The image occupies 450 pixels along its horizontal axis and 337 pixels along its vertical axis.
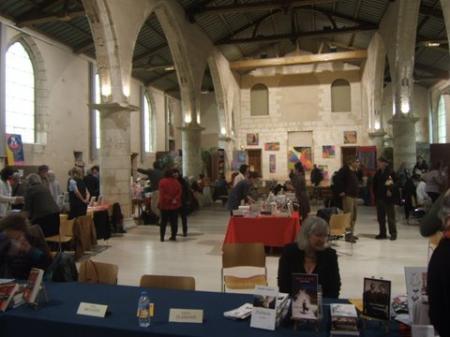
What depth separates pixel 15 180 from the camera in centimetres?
700

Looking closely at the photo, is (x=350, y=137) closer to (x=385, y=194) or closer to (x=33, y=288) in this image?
(x=385, y=194)

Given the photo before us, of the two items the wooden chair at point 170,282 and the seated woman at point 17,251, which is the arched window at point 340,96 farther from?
the seated woman at point 17,251

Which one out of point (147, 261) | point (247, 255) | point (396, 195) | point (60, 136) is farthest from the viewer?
point (60, 136)

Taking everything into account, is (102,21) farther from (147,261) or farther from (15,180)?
(147,261)

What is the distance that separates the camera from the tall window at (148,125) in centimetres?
1978

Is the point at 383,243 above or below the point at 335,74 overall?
below


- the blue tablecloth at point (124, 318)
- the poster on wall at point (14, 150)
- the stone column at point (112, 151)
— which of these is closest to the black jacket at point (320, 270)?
the blue tablecloth at point (124, 318)

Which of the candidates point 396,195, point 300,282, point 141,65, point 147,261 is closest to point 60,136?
point 141,65

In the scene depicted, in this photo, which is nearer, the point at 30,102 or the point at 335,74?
the point at 30,102

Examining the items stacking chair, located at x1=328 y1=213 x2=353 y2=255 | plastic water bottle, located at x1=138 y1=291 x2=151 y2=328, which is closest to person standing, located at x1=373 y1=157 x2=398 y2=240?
stacking chair, located at x1=328 y1=213 x2=353 y2=255

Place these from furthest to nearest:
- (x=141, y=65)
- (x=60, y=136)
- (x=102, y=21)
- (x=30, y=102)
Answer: (x=141, y=65), (x=60, y=136), (x=30, y=102), (x=102, y=21)

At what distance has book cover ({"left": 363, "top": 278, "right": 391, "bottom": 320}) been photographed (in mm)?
1989

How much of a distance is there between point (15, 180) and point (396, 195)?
6642 millimetres

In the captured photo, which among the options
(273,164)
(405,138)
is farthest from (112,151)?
(273,164)
